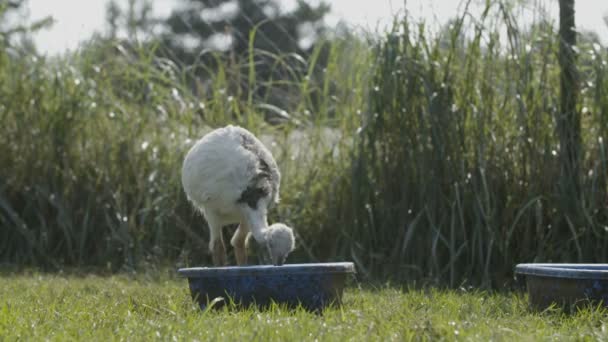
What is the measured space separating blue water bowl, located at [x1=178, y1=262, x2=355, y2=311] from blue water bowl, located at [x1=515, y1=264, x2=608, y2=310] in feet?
2.81

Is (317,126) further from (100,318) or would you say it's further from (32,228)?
(100,318)

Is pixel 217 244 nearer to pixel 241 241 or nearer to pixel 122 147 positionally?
pixel 241 241

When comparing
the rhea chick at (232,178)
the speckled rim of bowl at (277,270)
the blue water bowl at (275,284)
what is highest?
the rhea chick at (232,178)

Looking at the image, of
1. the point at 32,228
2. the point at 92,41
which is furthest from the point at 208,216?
the point at 92,41

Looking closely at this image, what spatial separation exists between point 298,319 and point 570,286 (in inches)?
48.1

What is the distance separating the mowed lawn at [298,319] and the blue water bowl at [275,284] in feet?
0.31

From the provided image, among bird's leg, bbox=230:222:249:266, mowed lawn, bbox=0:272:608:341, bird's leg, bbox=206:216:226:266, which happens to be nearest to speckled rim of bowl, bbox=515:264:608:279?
mowed lawn, bbox=0:272:608:341

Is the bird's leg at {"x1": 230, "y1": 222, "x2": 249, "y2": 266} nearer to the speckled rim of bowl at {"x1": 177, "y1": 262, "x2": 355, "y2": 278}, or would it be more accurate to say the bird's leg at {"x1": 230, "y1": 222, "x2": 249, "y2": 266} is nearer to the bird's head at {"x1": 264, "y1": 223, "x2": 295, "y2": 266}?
the bird's head at {"x1": 264, "y1": 223, "x2": 295, "y2": 266}

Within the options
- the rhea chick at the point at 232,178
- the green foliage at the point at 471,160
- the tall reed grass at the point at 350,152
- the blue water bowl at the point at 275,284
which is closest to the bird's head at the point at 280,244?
the rhea chick at the point at 232,178

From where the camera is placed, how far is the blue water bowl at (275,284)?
4.19m

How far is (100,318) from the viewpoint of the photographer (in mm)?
4059

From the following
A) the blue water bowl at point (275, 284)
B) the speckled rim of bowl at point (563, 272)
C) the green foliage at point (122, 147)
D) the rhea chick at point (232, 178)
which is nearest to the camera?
the speckled rim of bowl at point (563, 272)

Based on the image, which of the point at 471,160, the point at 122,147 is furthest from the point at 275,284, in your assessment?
the point at 122,147

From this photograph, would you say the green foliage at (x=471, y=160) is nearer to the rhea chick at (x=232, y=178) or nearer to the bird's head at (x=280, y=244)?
the rhea chick at (x=232, y=178)
